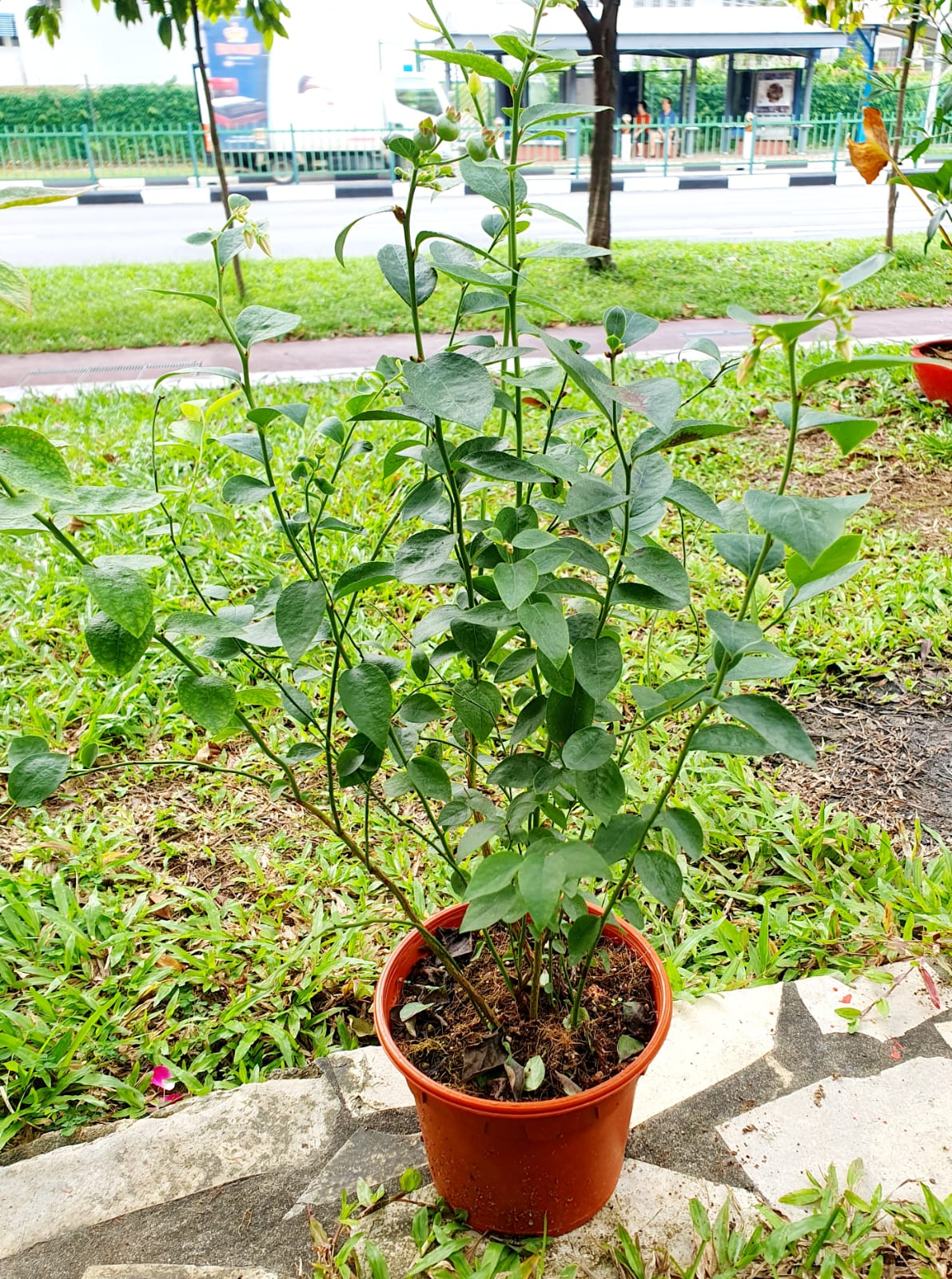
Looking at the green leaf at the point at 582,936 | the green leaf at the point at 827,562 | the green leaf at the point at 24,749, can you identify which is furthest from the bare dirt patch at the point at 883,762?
the green leaf at the point at 24,749

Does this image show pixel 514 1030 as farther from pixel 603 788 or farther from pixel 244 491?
pixel 244 491

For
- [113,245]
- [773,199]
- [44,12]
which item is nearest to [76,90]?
[113,245]

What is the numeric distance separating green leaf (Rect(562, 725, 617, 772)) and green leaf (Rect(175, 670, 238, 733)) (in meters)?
0.32

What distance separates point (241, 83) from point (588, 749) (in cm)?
1801

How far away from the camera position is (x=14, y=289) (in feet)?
2.36

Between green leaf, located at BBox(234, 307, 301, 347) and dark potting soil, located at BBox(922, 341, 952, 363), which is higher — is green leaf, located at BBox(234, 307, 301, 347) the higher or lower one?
the higher one

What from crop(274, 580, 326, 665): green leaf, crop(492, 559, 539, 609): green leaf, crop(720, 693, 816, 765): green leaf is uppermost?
crop(492, 559, 539, 609): green leaf

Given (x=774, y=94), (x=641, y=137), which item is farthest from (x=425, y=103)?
(x=774, y=94)

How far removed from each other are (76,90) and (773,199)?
47.4 feet

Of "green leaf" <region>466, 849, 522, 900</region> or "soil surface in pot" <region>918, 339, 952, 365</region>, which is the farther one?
"soil surface in pot" <region>918, 339, 952, 365</region>

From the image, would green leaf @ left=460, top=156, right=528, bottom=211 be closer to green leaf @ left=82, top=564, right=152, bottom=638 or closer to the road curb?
green leaf @ left=82, top=564, right=152, bottom=638

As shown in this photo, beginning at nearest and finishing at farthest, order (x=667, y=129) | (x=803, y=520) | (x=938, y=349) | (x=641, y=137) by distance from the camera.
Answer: (x=803, y=520) < (x=938, y=349) < (x=667, y=129) < (x=641, y=137)

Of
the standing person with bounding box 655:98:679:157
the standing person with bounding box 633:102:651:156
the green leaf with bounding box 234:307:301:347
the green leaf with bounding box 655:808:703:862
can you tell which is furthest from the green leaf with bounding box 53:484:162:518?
the standing person with bounding box 633:102:651:156

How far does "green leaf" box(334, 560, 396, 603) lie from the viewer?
36.5 inches
